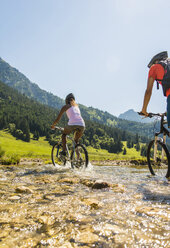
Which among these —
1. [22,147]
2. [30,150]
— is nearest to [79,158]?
[30,150]

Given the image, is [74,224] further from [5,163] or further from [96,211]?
[5,163]

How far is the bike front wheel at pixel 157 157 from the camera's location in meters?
6.36

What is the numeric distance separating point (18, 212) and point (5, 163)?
36.0 feet

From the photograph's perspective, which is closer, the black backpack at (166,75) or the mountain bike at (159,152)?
the black backpack at (166,75)

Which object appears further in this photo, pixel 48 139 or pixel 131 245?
pixel 48 139

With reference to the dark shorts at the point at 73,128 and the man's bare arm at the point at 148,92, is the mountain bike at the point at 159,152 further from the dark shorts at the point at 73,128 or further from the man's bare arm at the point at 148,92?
the dark shorts at the point at 73,128

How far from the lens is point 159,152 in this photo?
6.39m

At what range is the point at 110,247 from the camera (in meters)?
1.70

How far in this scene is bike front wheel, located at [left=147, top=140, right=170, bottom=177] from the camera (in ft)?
20.9

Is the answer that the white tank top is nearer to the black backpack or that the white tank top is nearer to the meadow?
the black backpack

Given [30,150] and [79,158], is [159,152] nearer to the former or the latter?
[79,158]

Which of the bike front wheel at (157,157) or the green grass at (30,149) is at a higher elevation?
the bike front wheel at (157,157)

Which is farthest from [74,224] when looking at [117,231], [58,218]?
[117,231]

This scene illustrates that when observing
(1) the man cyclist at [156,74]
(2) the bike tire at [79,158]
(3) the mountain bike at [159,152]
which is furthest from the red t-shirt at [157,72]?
(2) the bike tire at [79,158]
